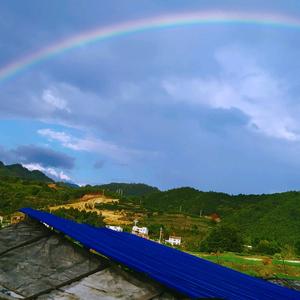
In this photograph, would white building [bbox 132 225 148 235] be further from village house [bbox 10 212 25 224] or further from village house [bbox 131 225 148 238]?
village house [bbox 10 212 25 224]

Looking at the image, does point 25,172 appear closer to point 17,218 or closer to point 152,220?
point 152,220

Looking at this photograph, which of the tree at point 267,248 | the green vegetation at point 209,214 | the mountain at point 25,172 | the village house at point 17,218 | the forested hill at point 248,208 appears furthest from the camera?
the mountain at point 25,172

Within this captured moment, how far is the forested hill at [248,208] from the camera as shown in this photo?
66.8 metres

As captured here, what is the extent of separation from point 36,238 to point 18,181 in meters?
102

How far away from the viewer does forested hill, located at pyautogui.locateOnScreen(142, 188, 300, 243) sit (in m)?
66.8

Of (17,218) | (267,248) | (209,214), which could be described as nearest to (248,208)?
(209,214)

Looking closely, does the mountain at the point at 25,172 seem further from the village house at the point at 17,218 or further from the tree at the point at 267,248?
the tree at the point at 267,248

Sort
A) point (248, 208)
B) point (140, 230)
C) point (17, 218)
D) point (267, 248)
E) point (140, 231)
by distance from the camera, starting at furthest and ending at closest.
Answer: point (248, 208) → point (140, 230) → point (140, 231) → point (267, 248) → point (17, 218)

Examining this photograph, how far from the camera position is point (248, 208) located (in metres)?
84.0

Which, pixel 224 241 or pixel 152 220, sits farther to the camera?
pixel 152 220

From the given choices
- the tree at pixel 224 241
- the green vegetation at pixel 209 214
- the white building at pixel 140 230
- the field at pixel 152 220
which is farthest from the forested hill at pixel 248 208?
the white building at pixel 140 230

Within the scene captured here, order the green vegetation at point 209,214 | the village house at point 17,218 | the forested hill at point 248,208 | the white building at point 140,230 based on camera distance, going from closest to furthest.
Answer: the village house at point 17,218, the green vegetation at point 209,214, the white building at point 140,230, the forested hill at point 248,208

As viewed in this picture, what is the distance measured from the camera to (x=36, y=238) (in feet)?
22.7

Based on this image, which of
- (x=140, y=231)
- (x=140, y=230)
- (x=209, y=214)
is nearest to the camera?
(x=140, y=231)
